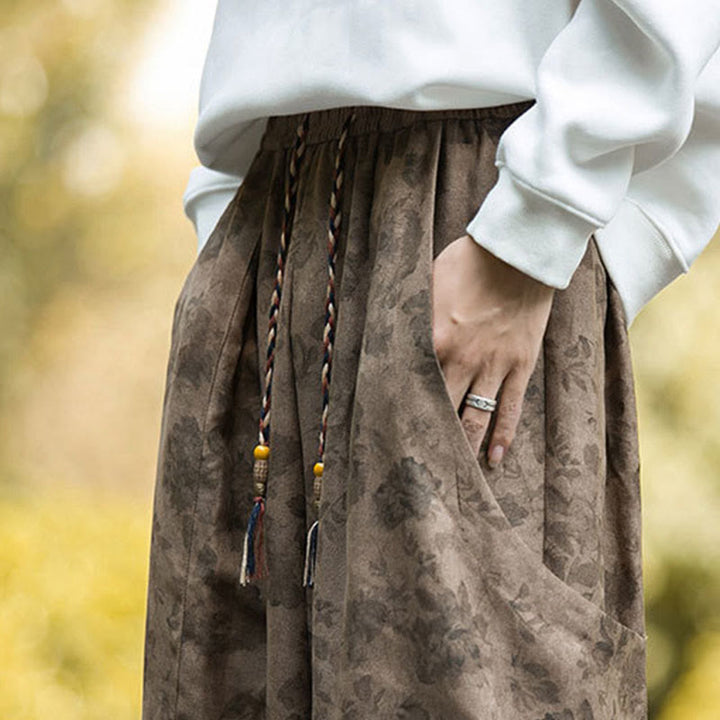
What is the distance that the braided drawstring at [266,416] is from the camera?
81 centimetres

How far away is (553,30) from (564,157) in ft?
0.41

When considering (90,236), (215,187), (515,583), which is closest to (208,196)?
(215,187)

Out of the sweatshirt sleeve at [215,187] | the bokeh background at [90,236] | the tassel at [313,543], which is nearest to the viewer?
the tassel at [313,543]

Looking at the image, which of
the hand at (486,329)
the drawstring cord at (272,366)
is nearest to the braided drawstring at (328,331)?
the drawstring cord at (272,366)

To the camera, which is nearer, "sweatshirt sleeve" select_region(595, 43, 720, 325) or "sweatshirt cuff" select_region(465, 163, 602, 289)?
"sweatshirt cuff" select_region(465, 163, 602, 289)

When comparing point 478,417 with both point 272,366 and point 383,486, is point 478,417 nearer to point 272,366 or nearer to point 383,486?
point 383,486

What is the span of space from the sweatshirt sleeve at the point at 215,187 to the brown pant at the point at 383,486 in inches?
1.9

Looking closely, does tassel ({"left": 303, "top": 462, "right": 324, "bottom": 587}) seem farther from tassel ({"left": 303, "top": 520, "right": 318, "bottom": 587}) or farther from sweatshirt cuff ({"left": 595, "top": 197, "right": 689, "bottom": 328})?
sweatshirt cuff ({"left": 595, "top": 197, "right": 689, "bottom": 328})

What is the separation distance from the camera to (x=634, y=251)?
0.84 m

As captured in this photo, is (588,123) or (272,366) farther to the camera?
(272,366)

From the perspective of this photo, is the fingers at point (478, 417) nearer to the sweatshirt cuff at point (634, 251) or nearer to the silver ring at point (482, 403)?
the silver ring at point (482, 403)

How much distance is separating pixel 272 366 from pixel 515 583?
0.86ft

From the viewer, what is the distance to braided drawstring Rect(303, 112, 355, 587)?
0.78 metres

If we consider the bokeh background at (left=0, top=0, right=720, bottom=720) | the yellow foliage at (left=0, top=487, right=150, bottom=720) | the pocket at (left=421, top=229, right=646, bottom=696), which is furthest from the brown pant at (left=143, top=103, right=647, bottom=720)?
the bokeh background at (left=0, top=0, right=720, bottom=720)
